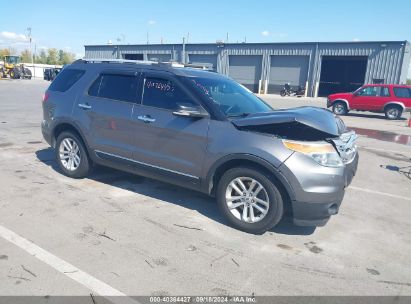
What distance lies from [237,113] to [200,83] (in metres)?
0.62

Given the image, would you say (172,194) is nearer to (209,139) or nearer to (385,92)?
(209,139)

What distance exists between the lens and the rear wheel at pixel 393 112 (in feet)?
61.4

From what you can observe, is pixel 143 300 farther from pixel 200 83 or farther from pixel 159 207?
pixel 200 83

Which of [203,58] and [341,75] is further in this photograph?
[203,58]

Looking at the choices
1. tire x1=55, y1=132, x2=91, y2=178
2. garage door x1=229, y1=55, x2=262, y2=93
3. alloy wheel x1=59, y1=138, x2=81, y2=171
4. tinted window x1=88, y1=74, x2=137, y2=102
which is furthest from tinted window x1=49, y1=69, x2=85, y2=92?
garage door x1=229, y1=55, x2=262, y2=93

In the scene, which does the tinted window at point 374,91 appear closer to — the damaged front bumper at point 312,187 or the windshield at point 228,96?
the windshield at point 228,96

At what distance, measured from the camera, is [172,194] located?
17.1 feet

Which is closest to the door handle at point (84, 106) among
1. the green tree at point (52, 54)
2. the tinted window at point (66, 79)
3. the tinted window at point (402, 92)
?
the tinted window at point (66, 79)

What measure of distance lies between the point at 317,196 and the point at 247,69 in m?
40.3

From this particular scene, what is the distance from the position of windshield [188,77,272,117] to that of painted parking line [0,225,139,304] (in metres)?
2.30

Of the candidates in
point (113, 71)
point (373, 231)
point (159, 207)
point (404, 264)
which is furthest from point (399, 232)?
point (113, 71)

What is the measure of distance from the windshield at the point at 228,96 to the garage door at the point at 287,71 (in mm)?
35570

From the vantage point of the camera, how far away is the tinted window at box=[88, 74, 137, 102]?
4.95 metres

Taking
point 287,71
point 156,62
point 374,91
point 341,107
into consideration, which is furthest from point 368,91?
point 287,71
